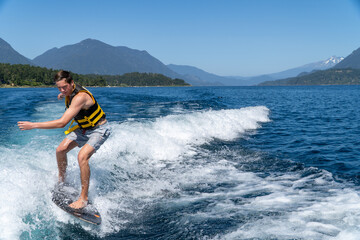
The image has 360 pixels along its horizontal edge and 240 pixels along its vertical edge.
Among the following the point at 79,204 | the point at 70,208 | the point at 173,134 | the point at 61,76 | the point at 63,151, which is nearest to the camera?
the point at 61,76

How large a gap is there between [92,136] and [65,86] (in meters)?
1.13

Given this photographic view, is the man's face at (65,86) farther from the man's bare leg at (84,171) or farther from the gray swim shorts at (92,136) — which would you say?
the man's bare leg at (84,171)

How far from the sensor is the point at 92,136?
550cm

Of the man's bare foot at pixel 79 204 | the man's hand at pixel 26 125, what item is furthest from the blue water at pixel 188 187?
the man's hand at pixel 26 125

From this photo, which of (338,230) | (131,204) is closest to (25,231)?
(131,204)

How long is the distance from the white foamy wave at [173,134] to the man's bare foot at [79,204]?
4.75m

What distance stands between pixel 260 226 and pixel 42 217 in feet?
13.6

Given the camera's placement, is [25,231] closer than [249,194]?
Yes

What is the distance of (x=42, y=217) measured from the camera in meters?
5.05

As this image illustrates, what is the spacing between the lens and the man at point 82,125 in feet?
16.3

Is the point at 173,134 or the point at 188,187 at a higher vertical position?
the point at 173,134

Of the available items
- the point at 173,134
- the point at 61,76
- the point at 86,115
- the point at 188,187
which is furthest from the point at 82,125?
the point at 173,134

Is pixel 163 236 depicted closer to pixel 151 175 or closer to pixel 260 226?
pixel 260 226

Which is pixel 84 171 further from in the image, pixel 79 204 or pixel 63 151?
pixel 63 151
